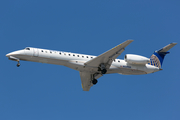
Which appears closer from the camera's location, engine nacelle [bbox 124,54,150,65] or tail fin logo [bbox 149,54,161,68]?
engine nacelle [bbox 124,54,150,65]

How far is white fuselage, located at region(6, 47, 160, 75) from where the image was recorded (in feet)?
78.1

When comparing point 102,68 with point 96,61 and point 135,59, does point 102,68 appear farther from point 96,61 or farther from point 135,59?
point 135,59

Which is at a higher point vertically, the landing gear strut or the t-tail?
the t-tail

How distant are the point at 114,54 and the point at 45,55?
6181mm

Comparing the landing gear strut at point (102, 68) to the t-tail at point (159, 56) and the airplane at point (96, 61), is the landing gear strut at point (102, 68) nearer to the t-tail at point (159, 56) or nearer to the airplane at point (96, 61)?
the airplane at point (96, 61)

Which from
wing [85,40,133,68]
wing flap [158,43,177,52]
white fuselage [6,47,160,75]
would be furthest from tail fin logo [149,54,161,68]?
wing [85,40,133,68]

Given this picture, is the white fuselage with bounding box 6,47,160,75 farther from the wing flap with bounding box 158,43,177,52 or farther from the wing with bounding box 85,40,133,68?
the wing flap with bounding box 158,43,177,52

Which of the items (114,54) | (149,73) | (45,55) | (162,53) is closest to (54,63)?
(45,55)

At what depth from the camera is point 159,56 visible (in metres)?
28.6

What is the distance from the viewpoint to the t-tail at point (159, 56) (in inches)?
1094

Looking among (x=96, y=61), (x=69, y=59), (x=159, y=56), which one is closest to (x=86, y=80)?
(x=96, y=61)

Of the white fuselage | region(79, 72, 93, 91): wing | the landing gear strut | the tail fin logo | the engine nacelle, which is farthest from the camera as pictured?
the tail fin logo

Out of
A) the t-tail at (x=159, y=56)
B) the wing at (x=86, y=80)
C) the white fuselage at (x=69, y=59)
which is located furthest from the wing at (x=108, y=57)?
the t-tail at (x=159, y=56)

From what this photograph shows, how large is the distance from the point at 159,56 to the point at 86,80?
8.15 meters
